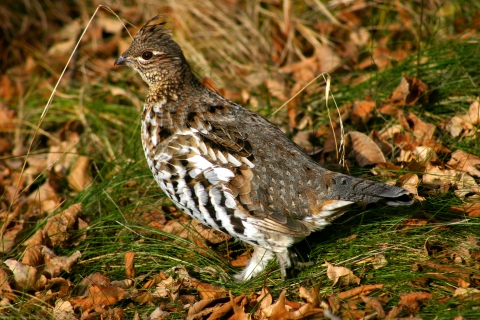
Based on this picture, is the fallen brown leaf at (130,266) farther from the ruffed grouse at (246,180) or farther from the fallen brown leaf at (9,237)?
the fallen brown leaf at (9,237)

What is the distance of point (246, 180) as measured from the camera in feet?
14.4

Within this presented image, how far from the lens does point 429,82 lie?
5.93 metres

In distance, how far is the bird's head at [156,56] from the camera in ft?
16.3

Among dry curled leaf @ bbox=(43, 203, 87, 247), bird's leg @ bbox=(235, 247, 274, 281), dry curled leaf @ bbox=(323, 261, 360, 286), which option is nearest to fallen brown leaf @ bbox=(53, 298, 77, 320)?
dry curled leaf @ bbox=(43, 203, 87, 247)

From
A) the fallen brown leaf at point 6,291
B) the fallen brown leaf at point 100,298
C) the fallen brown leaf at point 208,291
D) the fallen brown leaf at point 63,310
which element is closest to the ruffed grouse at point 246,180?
the fallen brown leaf at point 208,291

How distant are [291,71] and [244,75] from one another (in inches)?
24.2

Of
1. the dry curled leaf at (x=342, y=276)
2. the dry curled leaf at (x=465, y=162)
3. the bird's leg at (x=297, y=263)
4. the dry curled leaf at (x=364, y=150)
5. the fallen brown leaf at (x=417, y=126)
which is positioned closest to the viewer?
the dry curled leaf at (x=342, y=276)

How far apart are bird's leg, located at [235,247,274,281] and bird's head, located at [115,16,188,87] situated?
5.44 feet

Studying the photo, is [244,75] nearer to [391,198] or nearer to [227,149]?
[227,149]

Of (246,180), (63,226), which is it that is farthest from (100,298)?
(246,180)

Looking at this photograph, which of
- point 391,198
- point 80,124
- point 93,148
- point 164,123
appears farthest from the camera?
point 80,124

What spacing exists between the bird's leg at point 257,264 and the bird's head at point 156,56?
166cm

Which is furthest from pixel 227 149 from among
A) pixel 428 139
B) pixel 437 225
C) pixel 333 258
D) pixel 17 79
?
pixel 17 79

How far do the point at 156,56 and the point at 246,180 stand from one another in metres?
1.46
